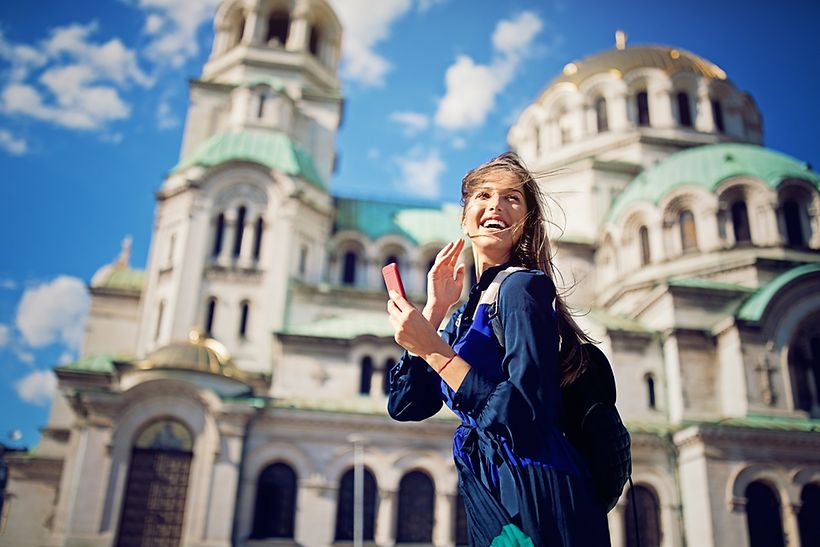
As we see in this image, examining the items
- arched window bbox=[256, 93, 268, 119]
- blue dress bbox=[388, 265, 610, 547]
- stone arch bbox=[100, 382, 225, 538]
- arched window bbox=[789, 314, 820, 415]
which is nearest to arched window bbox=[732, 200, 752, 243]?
arched window bbox=[789, 314, 820, 415]

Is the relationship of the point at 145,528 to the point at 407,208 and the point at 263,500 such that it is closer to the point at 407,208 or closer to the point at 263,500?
the point at 263,500

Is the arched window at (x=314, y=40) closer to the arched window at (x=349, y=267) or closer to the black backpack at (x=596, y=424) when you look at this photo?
the arched window at (x=349, y=267)

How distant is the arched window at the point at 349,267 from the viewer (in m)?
30.8

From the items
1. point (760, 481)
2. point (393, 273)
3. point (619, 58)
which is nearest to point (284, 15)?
point (619, 58)

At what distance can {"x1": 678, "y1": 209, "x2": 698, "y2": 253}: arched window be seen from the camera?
88.8ft

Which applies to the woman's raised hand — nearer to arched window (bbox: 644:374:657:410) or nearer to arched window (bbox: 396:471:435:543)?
arched window (bbox: 396:471:435:543)

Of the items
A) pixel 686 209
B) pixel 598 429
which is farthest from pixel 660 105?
pixel 598 429

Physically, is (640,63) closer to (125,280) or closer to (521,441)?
(125,280)

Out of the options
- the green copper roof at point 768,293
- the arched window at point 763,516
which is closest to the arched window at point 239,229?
the green copper roof at point 768,293

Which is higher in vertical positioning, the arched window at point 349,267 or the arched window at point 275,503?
the arched window at point 349,267

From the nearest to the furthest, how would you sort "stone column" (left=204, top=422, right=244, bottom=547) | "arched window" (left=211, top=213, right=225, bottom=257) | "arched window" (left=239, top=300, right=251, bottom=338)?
"stone column" (left=204, top=422, right=244, bottom=547) → "arched window" (left=239, top=300, right=251, bottom=338) → "arched window" (left=211, top=213, right=225, bottom=257)

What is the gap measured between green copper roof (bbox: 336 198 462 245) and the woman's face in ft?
90.7

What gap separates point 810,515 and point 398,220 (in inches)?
798

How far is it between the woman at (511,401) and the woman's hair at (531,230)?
0.5 inches
